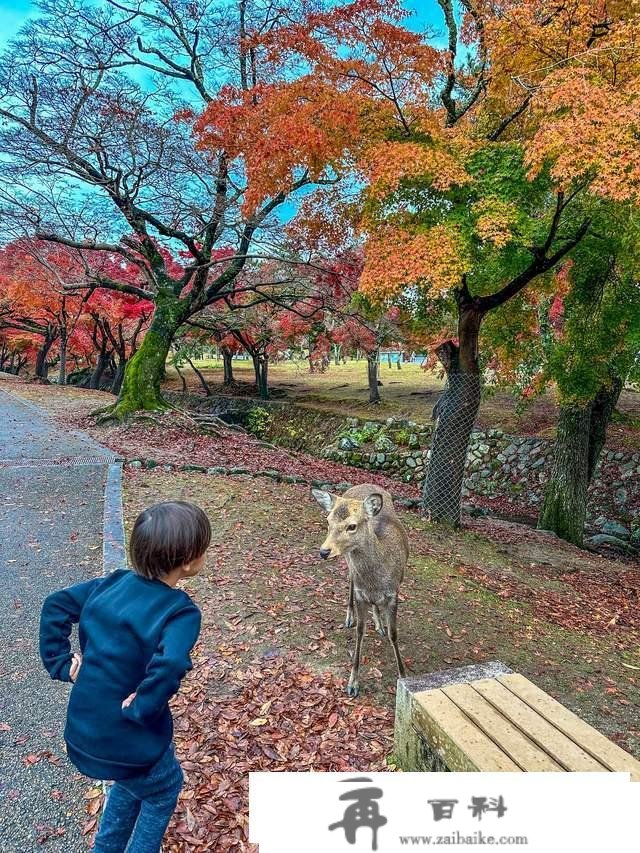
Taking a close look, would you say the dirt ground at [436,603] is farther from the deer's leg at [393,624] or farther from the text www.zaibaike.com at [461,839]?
the text www.zaibaike.com at [461,839]

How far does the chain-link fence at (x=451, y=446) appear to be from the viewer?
8094 mm

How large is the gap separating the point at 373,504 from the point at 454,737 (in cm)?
143

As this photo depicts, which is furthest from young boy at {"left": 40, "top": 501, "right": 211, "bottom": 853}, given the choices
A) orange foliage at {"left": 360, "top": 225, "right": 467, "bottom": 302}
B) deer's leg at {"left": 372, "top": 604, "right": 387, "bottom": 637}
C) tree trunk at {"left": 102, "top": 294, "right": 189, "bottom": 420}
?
tree trunk at {"left": 102, "top": 294, "right": 189, "bottom": 420}

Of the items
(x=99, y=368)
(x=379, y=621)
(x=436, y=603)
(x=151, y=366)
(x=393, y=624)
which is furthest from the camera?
(x=99, y=368)

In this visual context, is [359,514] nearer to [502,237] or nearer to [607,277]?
[502,237]

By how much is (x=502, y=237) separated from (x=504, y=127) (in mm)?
2848

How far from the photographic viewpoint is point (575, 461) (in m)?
9.34

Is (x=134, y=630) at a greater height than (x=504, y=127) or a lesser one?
lesser

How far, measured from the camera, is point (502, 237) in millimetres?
5707

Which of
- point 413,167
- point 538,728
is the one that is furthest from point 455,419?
point 538,728

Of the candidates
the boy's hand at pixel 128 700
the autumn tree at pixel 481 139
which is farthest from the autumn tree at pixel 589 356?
the boy's hand at pixel 128 700

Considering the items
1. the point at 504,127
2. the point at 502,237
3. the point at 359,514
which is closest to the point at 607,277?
the point at 504,127

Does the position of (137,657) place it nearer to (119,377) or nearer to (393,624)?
(393,624)

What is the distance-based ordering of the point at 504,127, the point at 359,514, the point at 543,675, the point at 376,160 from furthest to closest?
the point at 504,127
the point at 376,160
the point at 543,675
the point at 359,514
